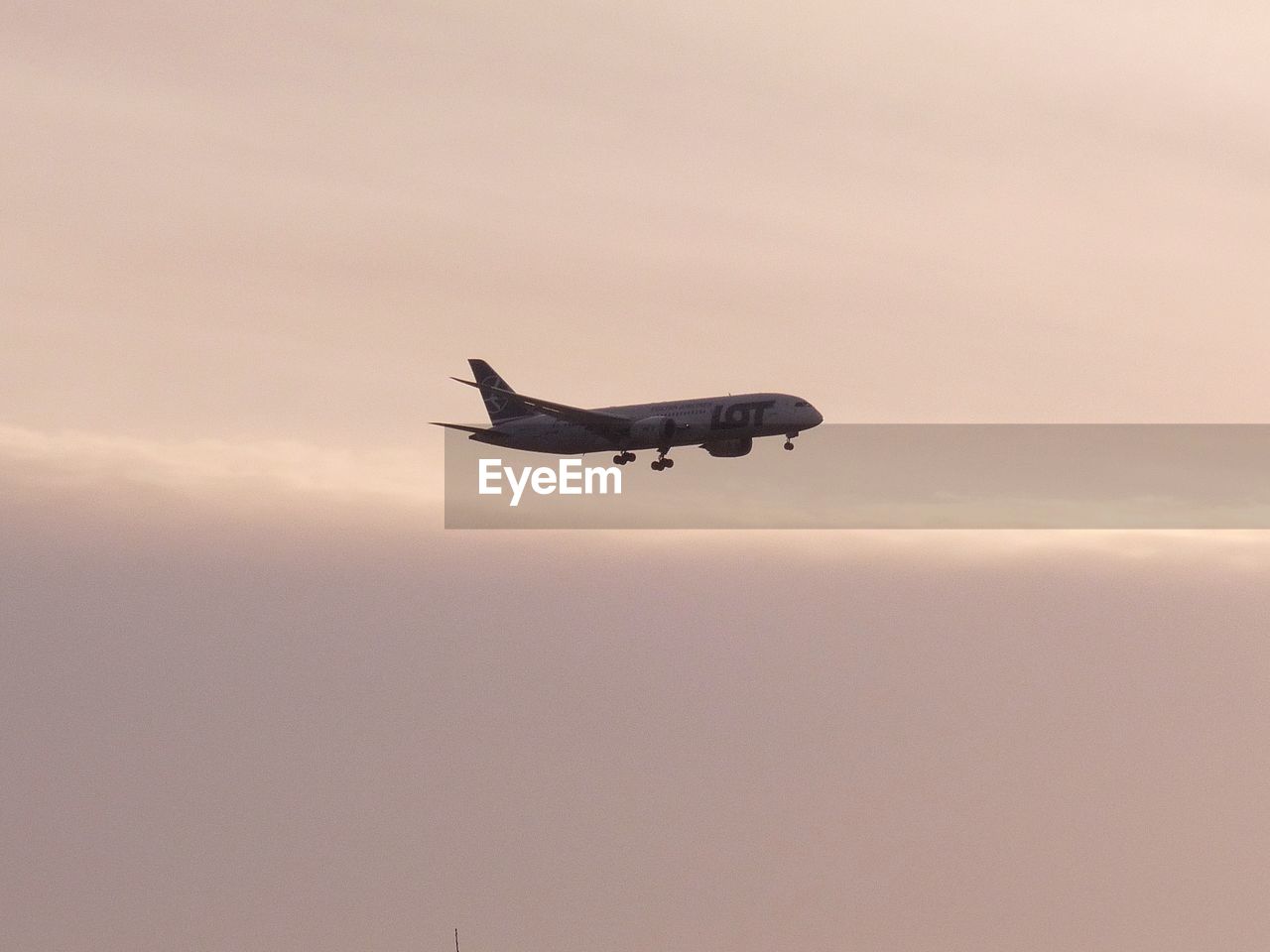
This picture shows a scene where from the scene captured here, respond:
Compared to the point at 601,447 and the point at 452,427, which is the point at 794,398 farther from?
the point at 452,427

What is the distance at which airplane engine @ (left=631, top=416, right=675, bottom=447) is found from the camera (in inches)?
7347

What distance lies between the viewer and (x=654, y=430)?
186875mm

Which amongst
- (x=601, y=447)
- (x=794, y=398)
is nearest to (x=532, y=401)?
(x=601, y=447)

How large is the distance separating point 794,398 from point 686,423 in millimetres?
10933

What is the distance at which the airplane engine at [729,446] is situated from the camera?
18688 centimetres

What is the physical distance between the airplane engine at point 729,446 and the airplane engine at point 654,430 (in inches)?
166

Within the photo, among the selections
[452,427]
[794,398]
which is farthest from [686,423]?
[452,427]

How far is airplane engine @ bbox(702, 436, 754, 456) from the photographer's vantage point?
18688cm

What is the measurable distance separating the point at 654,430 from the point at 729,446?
25.2ft

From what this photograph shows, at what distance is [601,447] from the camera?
196 m

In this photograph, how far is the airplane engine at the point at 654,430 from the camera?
612 ft

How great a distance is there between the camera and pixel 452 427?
195 meters

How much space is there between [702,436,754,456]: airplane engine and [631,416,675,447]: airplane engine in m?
4.22

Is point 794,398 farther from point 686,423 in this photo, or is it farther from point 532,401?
point 532,401
